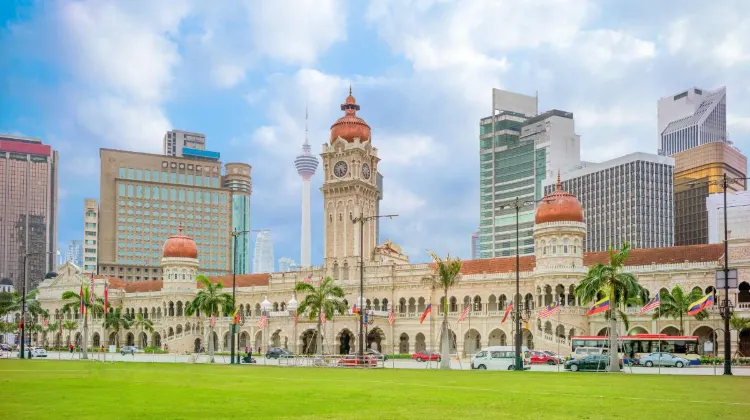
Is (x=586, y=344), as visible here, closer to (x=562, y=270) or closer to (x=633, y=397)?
(x=562, y=270)

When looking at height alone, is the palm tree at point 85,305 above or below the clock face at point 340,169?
below

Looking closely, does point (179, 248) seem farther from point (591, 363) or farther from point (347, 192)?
point (591, 363)

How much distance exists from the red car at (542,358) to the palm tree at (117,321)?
69366 mm

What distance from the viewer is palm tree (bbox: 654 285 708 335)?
76812mm

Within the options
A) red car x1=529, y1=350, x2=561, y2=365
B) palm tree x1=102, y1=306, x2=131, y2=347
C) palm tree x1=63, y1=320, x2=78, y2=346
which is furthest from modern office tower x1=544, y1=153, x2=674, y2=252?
red car x1=529, y1=350, x2=561, y2=365

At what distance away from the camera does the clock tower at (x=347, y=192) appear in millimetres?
108750

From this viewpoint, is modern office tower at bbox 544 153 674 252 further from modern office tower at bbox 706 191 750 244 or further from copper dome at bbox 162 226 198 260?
copper dome at bbox 162 226 198 260

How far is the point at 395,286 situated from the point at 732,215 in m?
61.0

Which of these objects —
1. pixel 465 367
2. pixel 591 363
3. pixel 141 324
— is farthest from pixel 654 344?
pixel 141 324

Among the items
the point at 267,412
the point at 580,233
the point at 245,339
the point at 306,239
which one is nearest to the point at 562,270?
the point at 580,233

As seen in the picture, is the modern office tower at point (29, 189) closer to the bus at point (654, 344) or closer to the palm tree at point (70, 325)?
the palm tree at point (70, 325)

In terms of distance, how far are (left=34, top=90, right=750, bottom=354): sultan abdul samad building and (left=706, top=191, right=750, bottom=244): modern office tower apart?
24932 millimetres

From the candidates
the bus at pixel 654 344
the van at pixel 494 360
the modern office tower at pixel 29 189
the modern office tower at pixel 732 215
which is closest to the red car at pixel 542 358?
the bus at pixel 654 344

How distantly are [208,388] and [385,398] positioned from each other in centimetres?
853
